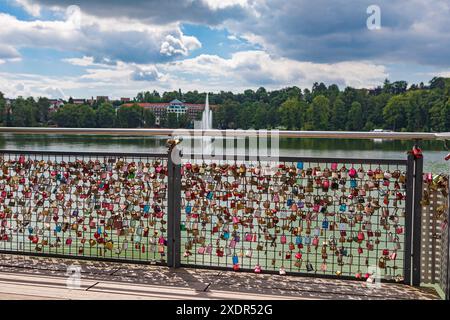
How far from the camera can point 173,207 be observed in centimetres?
312

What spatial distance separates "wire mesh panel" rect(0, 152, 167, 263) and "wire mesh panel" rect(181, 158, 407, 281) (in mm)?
247

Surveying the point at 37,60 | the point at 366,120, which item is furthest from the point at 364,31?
the point at 37,60

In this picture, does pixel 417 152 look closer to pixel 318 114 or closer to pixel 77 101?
pixel 77 101

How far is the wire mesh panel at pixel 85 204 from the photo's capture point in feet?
10.5

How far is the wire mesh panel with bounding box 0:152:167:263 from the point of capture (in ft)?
10.5

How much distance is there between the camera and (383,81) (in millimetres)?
43688

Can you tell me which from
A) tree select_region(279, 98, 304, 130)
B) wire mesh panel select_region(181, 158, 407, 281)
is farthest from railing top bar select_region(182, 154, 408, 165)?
tree select_region(279, 98, 304, 130)

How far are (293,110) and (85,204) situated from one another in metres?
29.8

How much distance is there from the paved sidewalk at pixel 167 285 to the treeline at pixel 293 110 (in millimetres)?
15119

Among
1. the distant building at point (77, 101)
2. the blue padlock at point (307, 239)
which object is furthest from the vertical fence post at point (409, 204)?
the distant building at point (77, 101)

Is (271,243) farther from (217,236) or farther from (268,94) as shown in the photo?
(268,94)

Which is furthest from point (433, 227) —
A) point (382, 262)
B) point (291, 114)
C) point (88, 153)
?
point (291, 114)

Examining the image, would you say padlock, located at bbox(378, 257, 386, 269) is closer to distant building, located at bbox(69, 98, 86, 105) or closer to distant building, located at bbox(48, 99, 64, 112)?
distant building, located at bbox(48, 99, 64, 112)

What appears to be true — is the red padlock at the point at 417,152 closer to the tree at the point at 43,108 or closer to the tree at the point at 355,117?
the tree at the point at 43,108
